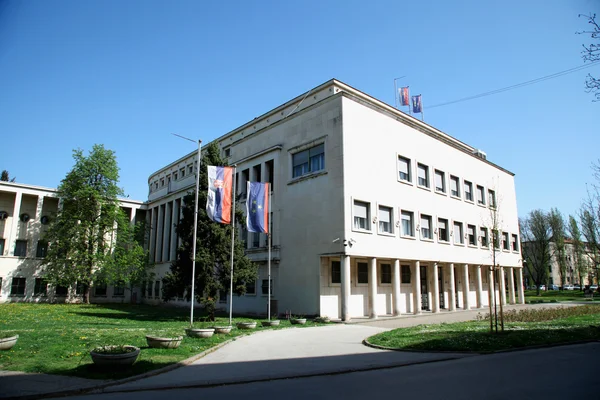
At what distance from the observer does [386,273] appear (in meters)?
31.5

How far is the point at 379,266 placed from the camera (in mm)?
30891

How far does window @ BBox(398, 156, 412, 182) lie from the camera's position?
A: 3203 centimetres

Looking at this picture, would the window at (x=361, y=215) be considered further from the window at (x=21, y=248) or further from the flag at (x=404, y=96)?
the window at (x=21, y=248)

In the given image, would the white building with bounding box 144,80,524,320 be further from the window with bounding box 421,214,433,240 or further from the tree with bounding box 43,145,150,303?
the tree with bounding box 43,145,150,303

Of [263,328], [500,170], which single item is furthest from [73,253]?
[500,170]

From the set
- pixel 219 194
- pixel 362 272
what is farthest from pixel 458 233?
pixel 219 194

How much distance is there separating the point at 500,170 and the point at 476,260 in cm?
1325

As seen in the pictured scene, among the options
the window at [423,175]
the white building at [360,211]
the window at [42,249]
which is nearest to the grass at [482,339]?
the white building at [360,211]

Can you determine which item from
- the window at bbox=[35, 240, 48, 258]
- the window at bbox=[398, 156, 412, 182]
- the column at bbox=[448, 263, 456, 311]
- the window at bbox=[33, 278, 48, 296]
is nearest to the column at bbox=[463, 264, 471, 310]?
the column at bbox=[448, 263, 456, 311]

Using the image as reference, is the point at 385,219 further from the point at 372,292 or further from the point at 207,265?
the point at 207,265

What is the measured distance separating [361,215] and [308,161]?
5.81 metres

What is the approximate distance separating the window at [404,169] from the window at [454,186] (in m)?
7.00

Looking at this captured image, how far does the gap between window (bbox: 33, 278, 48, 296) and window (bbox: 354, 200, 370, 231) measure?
42395 mm

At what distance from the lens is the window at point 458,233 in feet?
121
